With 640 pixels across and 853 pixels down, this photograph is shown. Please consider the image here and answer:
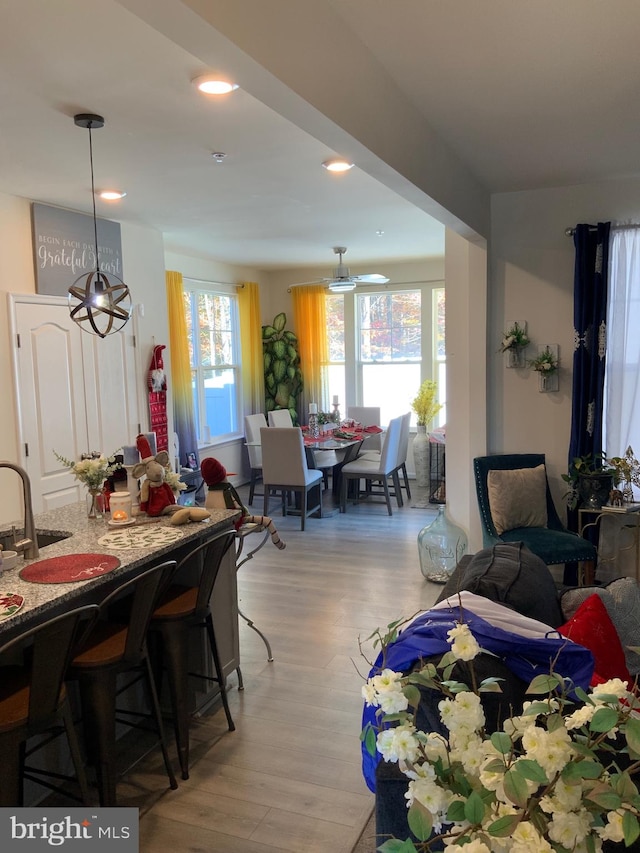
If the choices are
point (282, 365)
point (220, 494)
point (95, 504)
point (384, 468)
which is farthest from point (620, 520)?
point (282, 365)

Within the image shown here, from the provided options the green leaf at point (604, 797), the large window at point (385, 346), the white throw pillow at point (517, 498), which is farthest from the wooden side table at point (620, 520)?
the large window at point (385, 346)

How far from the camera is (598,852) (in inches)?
30.3

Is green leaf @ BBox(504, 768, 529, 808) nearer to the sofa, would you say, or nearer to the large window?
the sofa

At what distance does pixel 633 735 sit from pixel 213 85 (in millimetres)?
2562

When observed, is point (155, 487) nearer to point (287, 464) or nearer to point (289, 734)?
point (289, 734)

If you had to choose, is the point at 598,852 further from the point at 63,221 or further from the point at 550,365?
the point at 63,221

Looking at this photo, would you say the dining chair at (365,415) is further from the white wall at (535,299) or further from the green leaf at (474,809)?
the green leaf at (474,809)

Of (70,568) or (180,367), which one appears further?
(180,367)

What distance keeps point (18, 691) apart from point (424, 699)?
1.19 meters

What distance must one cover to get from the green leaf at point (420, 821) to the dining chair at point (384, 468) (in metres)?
A: 5.65

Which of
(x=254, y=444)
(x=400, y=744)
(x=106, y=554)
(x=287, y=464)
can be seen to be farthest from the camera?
(x=254, y=444)

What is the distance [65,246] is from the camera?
15.3 feet

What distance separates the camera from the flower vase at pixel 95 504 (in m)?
3.02

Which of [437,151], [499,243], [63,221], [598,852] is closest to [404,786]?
[598,852]
